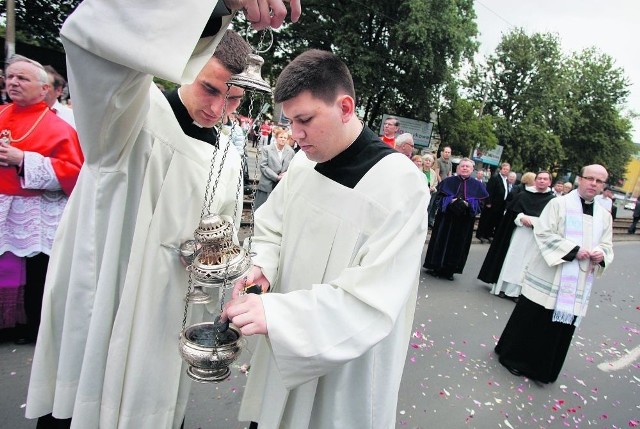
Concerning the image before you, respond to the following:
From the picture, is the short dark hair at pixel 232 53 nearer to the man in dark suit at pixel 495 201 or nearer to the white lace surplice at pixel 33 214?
the white lace surplice at pixel 33 214

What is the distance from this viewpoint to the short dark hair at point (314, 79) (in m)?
1.51

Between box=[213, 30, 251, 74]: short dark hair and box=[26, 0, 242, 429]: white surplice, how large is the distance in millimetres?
322

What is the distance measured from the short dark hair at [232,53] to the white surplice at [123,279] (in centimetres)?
32

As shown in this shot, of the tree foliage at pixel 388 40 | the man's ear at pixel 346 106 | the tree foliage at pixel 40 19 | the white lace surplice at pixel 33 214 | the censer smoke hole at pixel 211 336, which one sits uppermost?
the tree foliage at pixel 388 40

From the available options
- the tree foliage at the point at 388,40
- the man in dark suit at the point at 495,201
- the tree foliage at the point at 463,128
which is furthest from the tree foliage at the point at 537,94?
the man in dark suit at the point at 495,201

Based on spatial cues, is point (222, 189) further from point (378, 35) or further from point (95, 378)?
point (378, 35)

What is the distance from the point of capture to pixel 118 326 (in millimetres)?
1545

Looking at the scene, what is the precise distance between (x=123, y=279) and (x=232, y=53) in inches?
39.8

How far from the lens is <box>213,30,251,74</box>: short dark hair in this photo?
161 centimetres

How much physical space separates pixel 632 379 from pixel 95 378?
5680 millimetres

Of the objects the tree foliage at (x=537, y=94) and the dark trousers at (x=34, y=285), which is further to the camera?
the tree foliage at (x=537, y=94)

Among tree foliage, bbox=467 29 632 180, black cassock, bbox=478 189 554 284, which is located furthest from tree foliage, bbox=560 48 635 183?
black cassock, bbox=478 189 554 284

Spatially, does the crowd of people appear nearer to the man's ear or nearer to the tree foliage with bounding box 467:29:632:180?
the man's ear

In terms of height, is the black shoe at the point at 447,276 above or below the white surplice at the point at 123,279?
below
